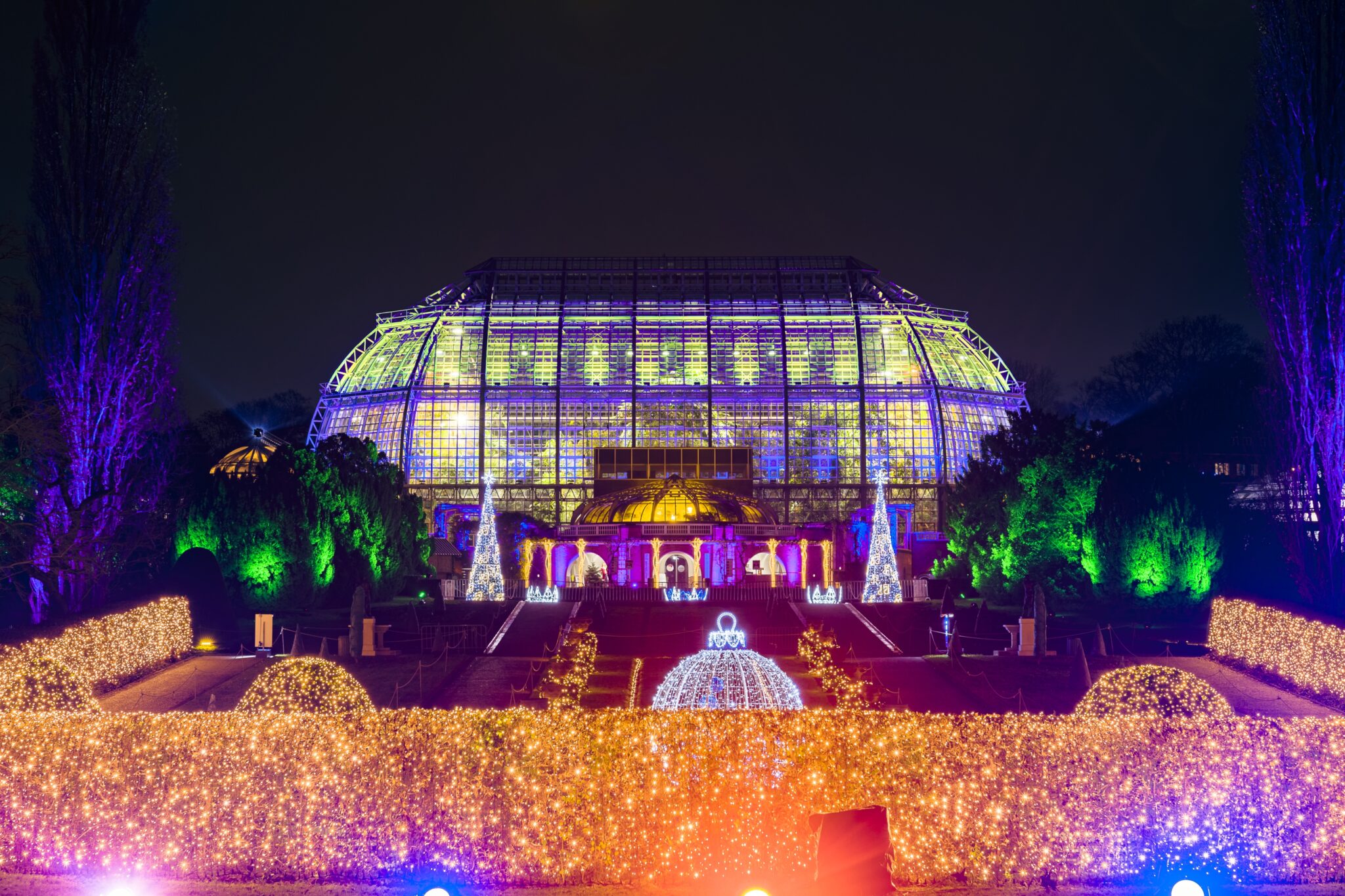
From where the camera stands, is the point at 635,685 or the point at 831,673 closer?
the point at 635,685

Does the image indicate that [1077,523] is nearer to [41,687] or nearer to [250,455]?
[41,687]

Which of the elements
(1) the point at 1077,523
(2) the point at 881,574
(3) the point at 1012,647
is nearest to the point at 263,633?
(3) the point at 1012,647

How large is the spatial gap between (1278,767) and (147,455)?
3778cm

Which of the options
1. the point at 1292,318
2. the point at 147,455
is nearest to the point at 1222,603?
the point at 1292,318

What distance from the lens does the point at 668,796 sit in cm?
1198

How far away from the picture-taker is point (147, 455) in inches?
1518

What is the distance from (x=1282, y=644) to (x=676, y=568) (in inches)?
1164

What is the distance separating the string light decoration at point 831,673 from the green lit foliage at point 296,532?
1904 centimetres

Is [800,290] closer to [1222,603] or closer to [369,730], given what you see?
[1222,603]

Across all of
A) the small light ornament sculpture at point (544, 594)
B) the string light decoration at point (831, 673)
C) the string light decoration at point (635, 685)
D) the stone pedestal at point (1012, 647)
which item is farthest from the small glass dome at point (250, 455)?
the stone pedestal at point (1012, 647)

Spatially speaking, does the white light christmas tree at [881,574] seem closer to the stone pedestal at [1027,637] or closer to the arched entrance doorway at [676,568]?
the arched entrance doorway at [676,568]

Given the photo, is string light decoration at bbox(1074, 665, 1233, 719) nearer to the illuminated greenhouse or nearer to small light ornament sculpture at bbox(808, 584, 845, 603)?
small light ornament sculpture at bbox(808, 584, 845, 603)

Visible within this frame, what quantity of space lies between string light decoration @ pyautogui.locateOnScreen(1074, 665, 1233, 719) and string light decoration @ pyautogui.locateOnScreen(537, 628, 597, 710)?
28.5 feet

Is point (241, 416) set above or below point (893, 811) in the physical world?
above
